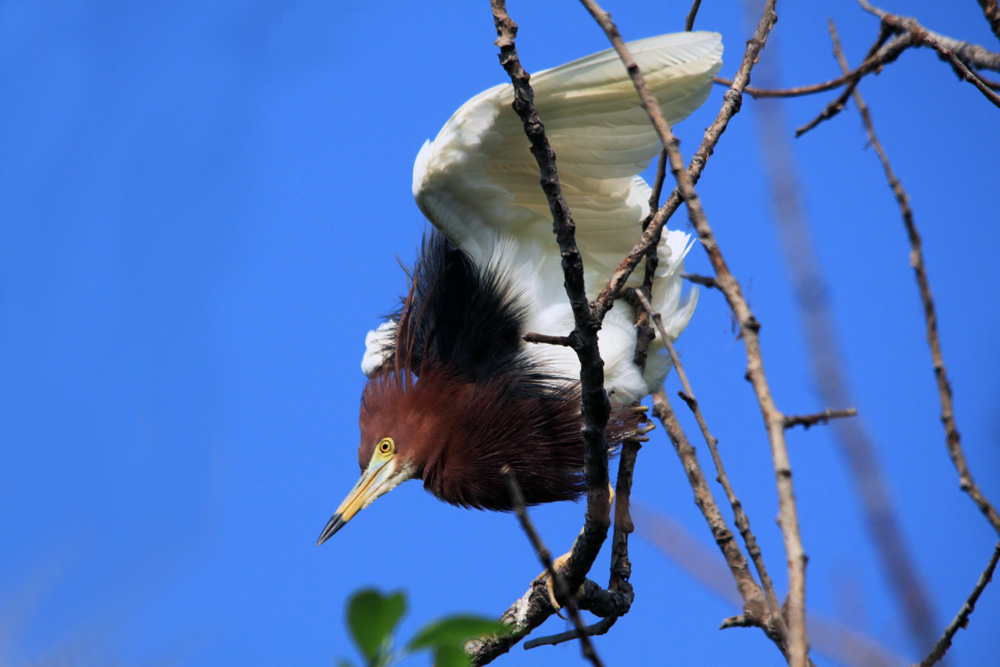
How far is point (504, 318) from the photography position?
2.40 m

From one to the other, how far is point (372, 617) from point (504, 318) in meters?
1.91

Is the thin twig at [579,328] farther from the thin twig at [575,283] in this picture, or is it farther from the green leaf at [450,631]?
the green leaf at [450,631]

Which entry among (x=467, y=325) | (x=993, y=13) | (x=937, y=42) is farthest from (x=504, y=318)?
(x=993, y=13)

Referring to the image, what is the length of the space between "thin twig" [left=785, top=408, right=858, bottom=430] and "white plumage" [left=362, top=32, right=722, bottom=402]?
37.3 inches

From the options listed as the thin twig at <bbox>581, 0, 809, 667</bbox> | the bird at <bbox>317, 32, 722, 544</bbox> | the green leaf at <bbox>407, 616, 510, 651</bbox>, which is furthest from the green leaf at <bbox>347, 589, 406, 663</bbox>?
the bird at <bbox>317, 32, 722, 544</bbox>

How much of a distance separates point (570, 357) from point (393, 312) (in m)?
0.67

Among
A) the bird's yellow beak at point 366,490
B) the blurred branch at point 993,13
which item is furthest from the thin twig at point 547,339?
the bird's yellow beak at point 366,490

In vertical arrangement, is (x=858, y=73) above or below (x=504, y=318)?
below

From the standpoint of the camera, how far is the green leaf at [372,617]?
50cm

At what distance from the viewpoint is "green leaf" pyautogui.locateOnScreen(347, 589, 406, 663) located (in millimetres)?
501

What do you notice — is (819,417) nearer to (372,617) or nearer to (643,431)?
(372,617)

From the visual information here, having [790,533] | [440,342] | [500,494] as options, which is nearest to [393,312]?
[440,342]

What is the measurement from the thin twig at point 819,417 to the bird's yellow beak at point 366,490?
1.74 meters

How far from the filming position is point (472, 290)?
7.94 ft
